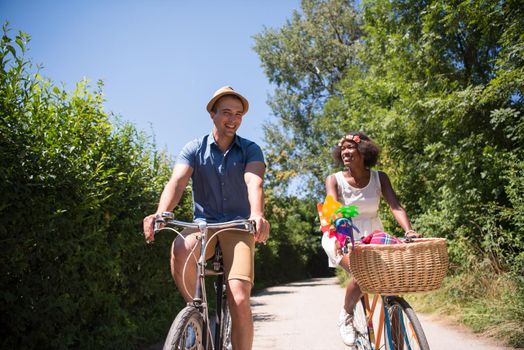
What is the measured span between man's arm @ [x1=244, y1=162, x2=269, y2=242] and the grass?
12.9 feet

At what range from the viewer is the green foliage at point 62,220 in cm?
367

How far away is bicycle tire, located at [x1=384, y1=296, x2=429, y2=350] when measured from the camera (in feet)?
9.44

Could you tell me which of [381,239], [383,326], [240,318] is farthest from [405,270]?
[240,318]

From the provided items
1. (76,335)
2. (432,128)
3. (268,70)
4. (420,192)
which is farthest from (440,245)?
(268,70)

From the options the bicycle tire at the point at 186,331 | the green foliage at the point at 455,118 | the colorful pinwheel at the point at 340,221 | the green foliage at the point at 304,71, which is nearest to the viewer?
the bicycle tire at the point at 186,331

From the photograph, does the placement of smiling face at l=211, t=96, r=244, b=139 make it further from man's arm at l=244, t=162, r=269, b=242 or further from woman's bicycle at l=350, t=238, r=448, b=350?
woman's bicycle at l=350, t=238, r=448, b=350

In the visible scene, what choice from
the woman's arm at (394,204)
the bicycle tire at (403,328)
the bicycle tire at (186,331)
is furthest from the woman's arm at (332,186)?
the bicycle tire at (186,331)

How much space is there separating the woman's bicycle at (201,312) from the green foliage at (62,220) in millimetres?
1585

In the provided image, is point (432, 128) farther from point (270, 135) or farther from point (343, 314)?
point (270, 135)

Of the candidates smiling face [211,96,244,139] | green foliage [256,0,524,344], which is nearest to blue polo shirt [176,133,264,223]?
smiling face [211,96,244,139]

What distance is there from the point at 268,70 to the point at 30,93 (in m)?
21.7

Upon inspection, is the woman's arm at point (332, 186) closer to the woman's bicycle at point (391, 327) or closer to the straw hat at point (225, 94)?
the woman's bicycle at point (391, 327)

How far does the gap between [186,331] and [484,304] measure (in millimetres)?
5750

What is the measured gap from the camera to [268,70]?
25.1 m
